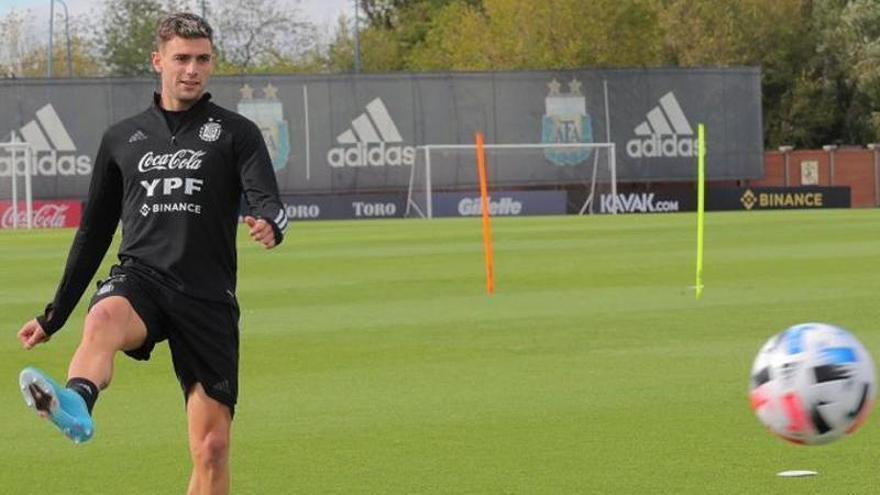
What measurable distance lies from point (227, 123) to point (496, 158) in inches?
2252

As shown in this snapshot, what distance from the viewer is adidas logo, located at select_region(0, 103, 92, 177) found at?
61.7 meters

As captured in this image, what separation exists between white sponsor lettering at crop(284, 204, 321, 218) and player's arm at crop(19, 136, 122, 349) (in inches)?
2098

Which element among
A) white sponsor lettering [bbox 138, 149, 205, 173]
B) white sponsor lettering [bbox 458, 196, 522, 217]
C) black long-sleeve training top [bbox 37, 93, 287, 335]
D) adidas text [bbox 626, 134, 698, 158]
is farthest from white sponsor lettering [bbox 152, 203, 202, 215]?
adidas text [bbox 626, 134, 698, 158]

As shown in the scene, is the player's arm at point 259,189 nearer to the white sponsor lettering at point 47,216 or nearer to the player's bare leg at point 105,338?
the player's bare leg at point 105,338

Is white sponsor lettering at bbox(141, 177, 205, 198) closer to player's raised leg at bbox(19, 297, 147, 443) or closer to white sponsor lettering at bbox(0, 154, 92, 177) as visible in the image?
player's raised leg at bbox(19, 297, 147, 443)

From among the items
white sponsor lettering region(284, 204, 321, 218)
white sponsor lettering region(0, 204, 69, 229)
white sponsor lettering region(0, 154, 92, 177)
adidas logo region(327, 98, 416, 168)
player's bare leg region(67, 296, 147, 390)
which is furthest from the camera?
adidas logo region(327, 98, 416, 168)

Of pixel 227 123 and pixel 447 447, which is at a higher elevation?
pixel 227 123

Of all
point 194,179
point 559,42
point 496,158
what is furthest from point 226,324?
point 559,42

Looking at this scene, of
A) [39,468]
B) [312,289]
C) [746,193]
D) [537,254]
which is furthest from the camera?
[746,193]

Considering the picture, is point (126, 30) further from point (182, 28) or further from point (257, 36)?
point (182, 28)

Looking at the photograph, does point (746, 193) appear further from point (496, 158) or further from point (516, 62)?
point (516, 62)

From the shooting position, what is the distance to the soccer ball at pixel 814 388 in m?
8.10

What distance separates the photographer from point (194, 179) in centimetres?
825

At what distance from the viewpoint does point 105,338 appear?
789 centimetres
